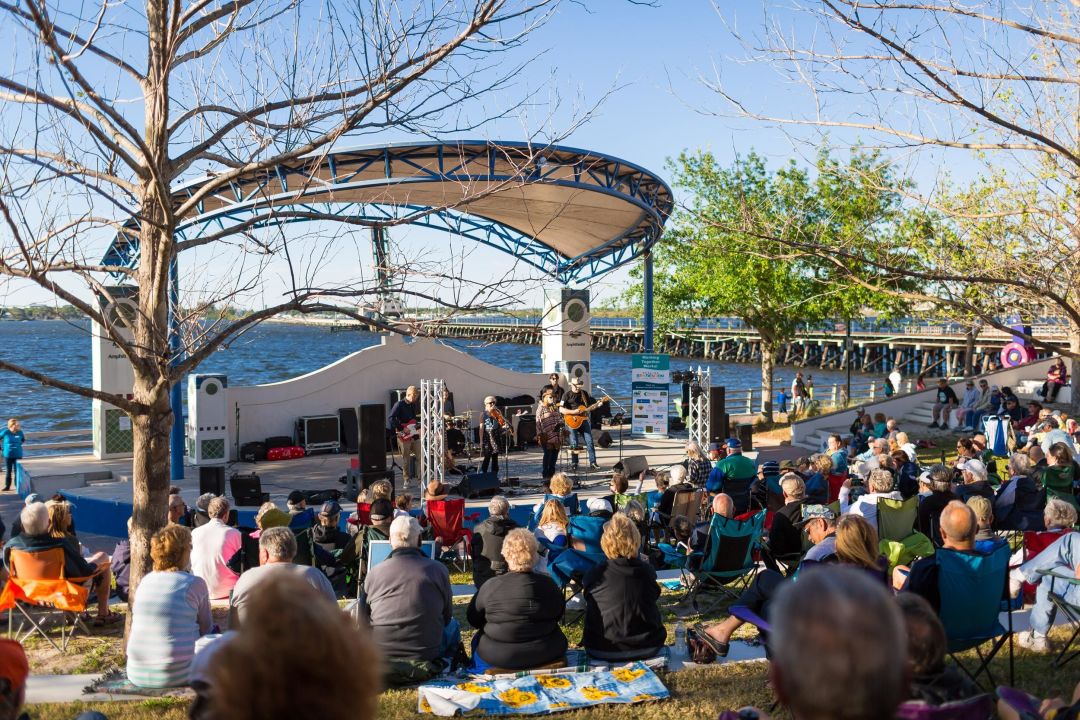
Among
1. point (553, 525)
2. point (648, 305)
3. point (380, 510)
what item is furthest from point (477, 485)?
point (648, 305)

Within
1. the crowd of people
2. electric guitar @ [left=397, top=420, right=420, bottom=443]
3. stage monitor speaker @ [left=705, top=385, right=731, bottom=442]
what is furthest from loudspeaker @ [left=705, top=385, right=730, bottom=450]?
the crowd of people

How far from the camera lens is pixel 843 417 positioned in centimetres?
1956

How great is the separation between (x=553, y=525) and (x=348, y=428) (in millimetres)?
10943

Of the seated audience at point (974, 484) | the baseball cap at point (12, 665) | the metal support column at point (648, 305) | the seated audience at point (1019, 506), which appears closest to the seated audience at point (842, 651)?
the baseball cap at point (12, 665)

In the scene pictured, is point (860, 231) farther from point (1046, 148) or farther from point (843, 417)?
point (843, 417)

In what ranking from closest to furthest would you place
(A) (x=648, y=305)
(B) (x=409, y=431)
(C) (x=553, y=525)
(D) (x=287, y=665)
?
(D) (x=287, y=665) < (C) (x=553, y=525) < (B) (x=409, y=431) < (A) (x=648, y=305)

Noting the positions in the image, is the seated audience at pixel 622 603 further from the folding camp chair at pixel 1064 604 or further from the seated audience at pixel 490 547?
the folding camp chair at pixel 1064 604

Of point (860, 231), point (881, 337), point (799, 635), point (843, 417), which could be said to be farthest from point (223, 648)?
point (881, 337)

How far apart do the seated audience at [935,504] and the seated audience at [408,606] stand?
182 inches

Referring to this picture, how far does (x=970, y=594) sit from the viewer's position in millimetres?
4691

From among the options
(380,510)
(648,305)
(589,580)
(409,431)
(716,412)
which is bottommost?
(589,580)

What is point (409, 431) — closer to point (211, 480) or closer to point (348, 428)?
point (211, 480)

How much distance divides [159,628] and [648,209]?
48.5ft

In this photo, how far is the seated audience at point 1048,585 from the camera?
5.38 meters
